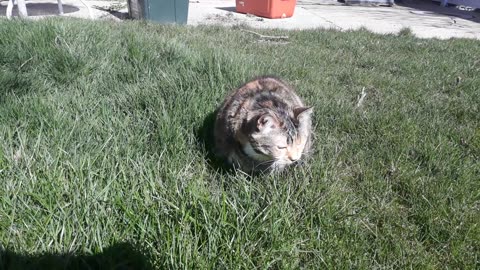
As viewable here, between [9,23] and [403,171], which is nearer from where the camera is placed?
[403,171]

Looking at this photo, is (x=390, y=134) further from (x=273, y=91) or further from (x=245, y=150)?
(x=245, y=150)

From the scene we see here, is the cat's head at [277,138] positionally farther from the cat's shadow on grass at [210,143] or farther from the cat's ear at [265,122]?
the cat's shadow on grass at [210,143]

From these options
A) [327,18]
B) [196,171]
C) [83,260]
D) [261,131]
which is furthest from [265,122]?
[327,18]

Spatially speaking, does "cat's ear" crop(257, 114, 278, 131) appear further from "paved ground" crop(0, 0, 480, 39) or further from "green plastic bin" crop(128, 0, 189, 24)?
"paved ground" crop(0, 0, 480, 39)

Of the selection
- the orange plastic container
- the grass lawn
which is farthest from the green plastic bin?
the grass lawn

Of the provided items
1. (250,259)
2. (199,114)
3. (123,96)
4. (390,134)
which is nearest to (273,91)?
Answer: (199,114)

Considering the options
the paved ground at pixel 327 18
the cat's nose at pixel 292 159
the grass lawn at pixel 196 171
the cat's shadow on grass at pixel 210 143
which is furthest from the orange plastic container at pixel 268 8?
the cat's nose at pixel 292 159

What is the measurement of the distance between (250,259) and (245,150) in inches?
28.8

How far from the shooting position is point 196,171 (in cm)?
201

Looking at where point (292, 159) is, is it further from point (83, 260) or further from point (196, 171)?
point (83, 260)

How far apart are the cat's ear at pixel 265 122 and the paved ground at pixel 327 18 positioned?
19.9 feet

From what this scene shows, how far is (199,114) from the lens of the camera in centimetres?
242

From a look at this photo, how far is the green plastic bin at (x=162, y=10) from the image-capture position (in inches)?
256

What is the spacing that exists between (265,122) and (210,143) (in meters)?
0.66
